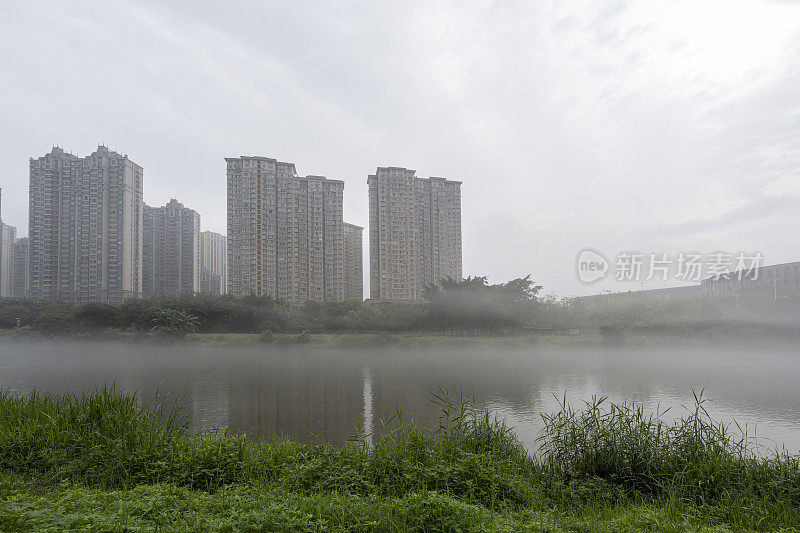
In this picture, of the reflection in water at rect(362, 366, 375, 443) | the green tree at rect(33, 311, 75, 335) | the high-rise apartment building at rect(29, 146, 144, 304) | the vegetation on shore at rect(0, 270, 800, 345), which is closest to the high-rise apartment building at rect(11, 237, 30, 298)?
the high-rise apartment building at rect(29, 146, 144, 304)

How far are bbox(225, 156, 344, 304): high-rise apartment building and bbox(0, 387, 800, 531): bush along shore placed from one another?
3397 centimetres

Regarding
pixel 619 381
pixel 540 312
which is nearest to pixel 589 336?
pixel 540 312

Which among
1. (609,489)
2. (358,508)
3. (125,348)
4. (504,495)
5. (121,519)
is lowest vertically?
(125,348)

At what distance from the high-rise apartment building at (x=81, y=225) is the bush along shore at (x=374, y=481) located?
3733 centimetres

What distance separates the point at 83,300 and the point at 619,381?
143 ft

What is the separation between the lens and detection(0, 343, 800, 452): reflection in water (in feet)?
33.1

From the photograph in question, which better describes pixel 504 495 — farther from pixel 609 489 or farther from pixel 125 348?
pixel 125 348

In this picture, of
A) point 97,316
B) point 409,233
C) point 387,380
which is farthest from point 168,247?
point 387,380

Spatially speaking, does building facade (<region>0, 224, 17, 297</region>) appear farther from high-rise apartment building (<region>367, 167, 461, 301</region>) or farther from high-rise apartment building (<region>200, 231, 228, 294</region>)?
high-rise apartment building (<region>367, 167, 461, 301</region>)

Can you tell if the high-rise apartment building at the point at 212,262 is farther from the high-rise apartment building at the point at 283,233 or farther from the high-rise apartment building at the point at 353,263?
the high-rise apartment building at the point at 353,263

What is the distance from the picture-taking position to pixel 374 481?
382 centimetres

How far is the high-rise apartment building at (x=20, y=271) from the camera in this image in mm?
37000

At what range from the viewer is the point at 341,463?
4207 mm

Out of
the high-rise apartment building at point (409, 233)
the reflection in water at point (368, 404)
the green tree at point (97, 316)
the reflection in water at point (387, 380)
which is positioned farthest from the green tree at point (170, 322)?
the reflection in water at point (368, 404)
